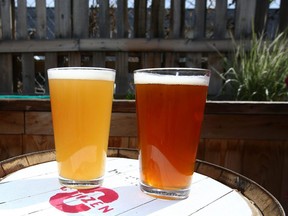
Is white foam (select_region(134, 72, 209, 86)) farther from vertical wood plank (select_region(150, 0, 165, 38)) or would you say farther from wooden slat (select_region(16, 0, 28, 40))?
wooden slat (select_region(16, 0, 28, 40))

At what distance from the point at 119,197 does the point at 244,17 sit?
1968mm

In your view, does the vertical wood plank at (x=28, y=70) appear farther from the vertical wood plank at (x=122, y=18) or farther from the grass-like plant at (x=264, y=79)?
the grass-like plant at (x=264, y=79)

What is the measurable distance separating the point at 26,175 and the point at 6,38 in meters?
1.81

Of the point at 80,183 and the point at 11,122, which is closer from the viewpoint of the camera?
the point at 80,183

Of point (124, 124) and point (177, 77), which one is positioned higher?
point (177, 77)

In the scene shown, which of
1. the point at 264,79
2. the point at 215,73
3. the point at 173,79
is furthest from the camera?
the point at 215,73

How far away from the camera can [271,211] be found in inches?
23.0

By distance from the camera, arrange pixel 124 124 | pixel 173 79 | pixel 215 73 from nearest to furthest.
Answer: pixel 173 79
pixel 124 124
pixel 215 73

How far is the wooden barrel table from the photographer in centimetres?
58

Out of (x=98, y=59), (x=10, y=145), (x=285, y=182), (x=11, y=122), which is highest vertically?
(x=98, y=59)

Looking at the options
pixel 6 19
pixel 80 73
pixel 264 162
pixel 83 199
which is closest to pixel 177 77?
pixel 80 73

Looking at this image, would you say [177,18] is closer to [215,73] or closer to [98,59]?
[215,73]

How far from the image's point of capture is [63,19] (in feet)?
7.27

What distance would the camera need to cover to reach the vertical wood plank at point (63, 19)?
7.20 feet
